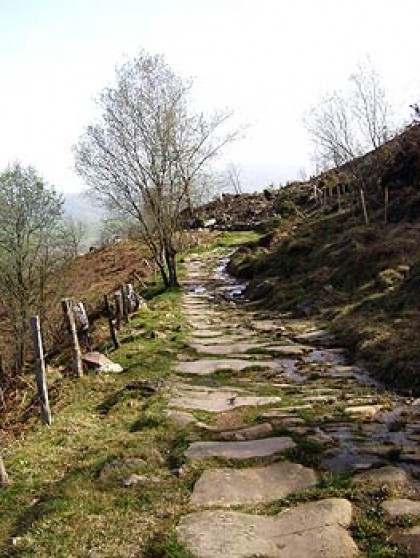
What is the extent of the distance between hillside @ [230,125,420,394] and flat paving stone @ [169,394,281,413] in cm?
201

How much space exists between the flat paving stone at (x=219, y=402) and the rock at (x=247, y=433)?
3.59ft

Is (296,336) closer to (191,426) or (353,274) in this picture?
(353,274)

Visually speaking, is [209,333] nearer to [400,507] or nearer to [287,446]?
[287,446]

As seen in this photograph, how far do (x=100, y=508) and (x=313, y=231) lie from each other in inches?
808

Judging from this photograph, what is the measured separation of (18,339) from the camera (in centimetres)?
2198

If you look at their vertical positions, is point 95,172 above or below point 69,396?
above

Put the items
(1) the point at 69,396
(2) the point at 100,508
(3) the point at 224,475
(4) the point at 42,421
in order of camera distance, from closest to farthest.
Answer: (2) the point at 100,508 → (3) the point at 224,475 → (4) the point at 42,421 → (1) the point at 69,396

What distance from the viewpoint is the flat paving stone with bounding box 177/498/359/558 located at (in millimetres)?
4633

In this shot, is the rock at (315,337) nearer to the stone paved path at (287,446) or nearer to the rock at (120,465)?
the stone paved path at (287,446)

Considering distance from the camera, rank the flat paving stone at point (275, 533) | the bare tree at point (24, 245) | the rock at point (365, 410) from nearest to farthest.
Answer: the flat paving stone at point (275, 533), the rock at point (365, 410), the bare tree at point (24, 245)

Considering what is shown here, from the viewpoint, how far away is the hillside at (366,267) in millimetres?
11125

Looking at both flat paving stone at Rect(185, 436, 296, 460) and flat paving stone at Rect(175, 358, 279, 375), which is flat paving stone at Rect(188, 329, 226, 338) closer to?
flat paving stone at Rect(175, 358, 279, 375)

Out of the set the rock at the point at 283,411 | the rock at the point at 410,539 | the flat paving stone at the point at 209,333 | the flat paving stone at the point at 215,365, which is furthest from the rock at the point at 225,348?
the rock at the point at 410,539

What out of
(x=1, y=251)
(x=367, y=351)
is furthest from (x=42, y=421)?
(x=1, y=251)
